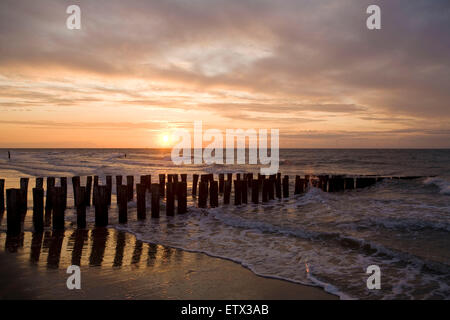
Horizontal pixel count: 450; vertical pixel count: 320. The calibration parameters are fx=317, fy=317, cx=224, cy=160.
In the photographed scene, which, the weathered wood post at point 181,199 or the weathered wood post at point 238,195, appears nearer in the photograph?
the weathered wood post at point 181,199

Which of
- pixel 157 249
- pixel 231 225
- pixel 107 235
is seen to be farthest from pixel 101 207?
pixel 231 225

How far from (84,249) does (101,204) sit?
2222 millimetres

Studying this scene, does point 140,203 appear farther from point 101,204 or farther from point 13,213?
point 13,213

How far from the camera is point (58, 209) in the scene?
8.62 meters

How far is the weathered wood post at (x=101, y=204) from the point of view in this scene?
8.89 metres

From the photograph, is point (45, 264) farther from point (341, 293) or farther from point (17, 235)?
point (341, 293)

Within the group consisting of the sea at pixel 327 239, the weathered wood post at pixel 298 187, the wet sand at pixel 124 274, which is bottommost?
the sea at pixel 327 239

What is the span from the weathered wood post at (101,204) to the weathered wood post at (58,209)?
87cm

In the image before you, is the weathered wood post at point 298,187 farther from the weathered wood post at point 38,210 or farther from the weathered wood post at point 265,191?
the weathered wood post at point 38,210

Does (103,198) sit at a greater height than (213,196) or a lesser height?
greater

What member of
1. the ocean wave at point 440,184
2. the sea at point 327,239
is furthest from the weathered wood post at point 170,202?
the ocean wave at point 440,184

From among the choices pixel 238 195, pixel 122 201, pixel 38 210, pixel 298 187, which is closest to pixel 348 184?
pixel 298 187

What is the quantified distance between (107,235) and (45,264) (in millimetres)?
2280
